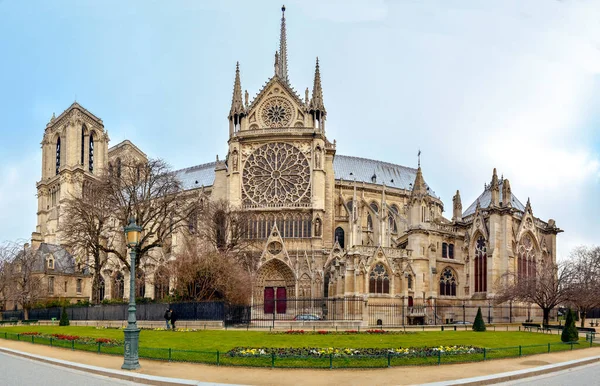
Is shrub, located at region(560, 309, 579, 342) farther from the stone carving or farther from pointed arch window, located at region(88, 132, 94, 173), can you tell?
pointed arch window, located at region(88, 132, 94, 173)

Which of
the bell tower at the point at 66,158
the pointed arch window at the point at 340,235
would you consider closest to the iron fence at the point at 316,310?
the pointed arch window at the point at 340,235

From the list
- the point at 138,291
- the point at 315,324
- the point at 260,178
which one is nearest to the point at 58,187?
the point at 138,291

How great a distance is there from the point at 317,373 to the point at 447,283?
4003 cm

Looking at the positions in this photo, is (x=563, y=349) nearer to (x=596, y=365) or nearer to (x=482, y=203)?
(x=596, y=365)

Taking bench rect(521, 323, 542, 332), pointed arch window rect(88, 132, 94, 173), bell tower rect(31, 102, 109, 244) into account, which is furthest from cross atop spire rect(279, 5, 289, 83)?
bench rect(521, 323, 542, 332)

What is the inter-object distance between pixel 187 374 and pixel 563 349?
55.5 ft

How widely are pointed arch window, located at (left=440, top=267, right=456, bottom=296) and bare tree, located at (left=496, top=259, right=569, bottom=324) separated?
5.69 metres

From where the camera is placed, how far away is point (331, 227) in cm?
5912

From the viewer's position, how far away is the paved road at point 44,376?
1512cm

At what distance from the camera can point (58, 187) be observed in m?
89.2

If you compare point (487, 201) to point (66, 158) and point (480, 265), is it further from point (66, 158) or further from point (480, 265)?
point (66, 158)

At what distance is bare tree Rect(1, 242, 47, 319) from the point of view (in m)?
55.9

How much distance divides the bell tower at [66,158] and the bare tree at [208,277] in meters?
48.7

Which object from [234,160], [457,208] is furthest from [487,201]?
[234,160]
